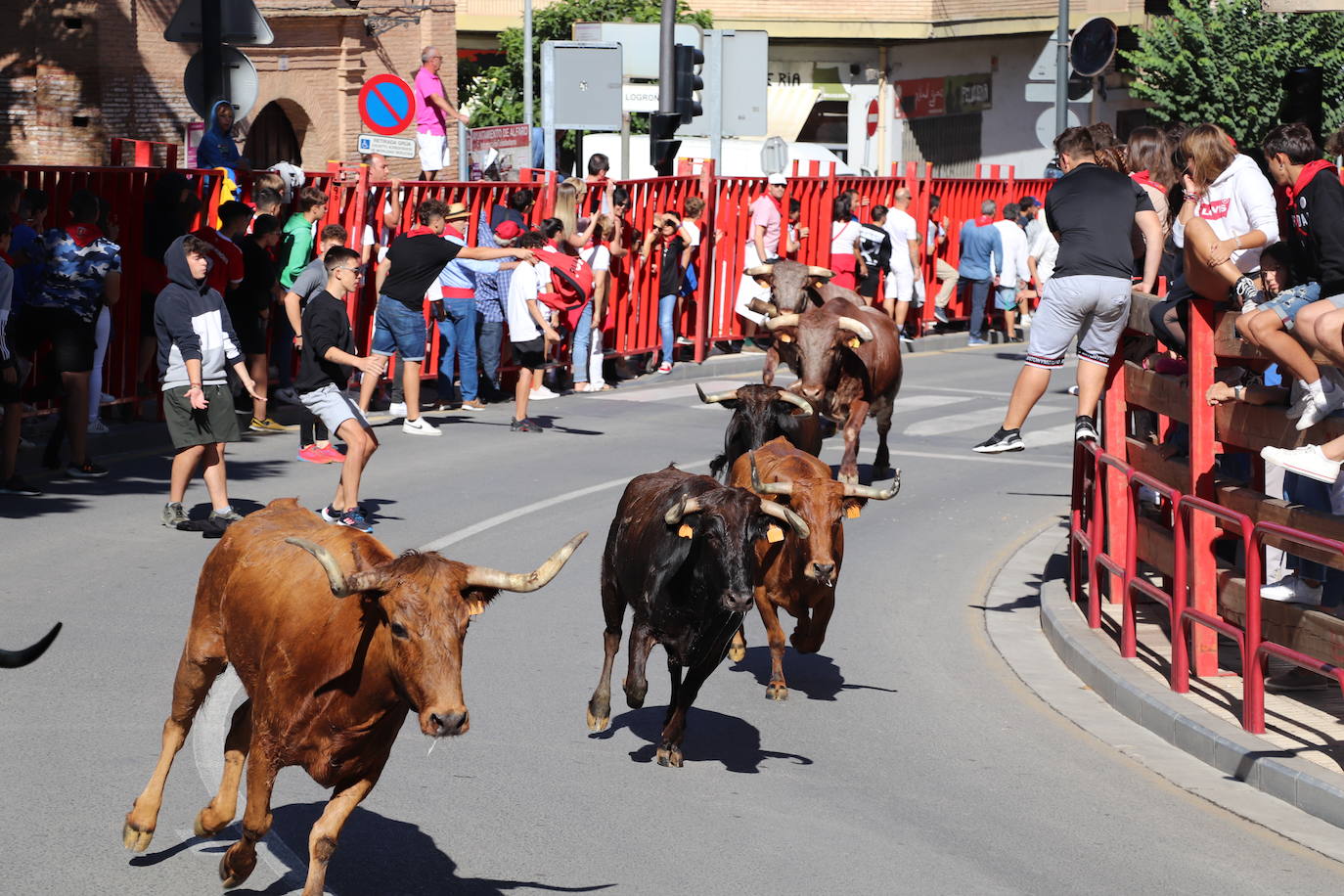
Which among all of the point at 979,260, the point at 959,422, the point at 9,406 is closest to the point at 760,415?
the point at 9,406

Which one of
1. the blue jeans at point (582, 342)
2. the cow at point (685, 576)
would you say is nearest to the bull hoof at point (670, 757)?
the cow at point (685, 576)

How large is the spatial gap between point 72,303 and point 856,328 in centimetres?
664

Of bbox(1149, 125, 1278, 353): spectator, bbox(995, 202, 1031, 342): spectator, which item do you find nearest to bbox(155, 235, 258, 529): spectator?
bbox(1149, 125, 1278, 353): spectator

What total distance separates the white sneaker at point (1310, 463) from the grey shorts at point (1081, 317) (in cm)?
261

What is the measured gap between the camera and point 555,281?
65.2 feet

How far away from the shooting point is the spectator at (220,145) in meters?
18.2

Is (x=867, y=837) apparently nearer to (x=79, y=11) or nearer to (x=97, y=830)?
(x=97, y=830)

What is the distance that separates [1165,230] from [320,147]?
24.9 meters

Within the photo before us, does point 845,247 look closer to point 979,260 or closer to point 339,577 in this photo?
point 979,260

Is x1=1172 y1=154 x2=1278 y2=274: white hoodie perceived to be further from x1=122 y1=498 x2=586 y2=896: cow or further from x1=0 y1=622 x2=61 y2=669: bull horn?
x1=0 y1=622 x2=61 y2=669: bull horn

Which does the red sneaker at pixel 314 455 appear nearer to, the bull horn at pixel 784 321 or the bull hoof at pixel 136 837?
the bull horn at pixel 784 321

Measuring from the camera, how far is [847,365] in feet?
55.0

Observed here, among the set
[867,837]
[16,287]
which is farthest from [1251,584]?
[16,287]

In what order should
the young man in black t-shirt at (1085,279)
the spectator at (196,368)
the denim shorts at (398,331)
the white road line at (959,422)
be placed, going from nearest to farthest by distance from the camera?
the young man in black t-shirt at (1085,279)
the spectator at (196,368)
the denim shorts at (398,331)
the white road line at (959,422)
